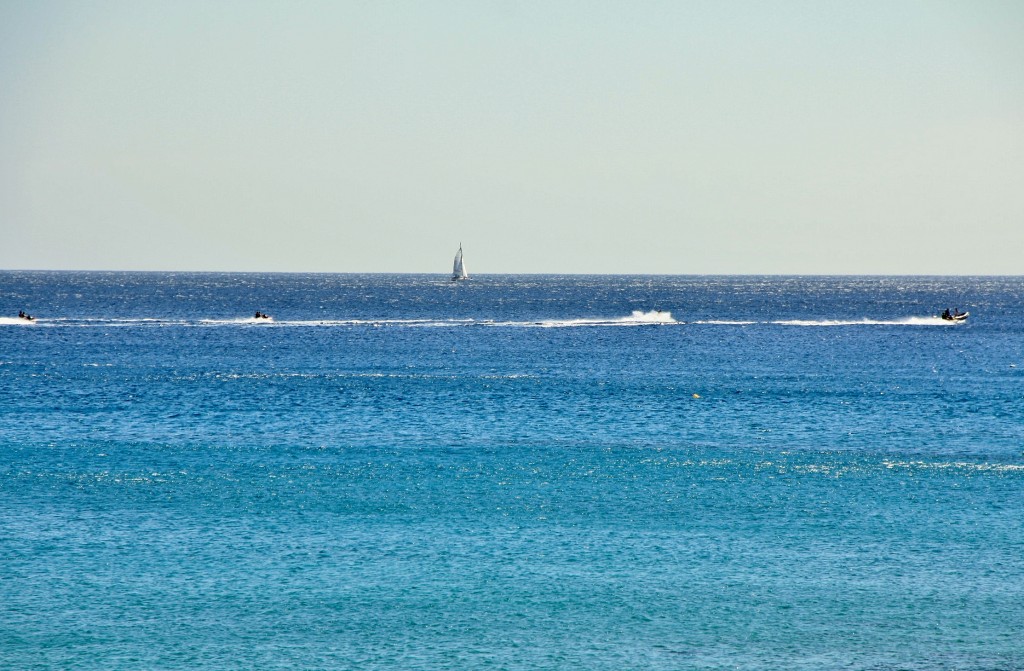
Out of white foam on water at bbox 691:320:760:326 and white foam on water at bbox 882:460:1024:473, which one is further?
white foam on water at bbox 691:320:760:326

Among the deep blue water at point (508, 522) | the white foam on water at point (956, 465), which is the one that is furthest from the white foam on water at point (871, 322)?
the white foam on water at point (956, 465)

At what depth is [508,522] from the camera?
37.0 m

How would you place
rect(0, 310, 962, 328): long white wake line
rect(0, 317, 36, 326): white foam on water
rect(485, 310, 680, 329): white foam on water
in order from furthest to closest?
rect(485, 310, 680, 329): white foam on water < rect(0, 310, 962, 328): long white wake line < rect(0, 317, 36, 326): white foam on water

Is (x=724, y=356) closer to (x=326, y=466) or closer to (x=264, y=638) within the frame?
(x=326, y=466)

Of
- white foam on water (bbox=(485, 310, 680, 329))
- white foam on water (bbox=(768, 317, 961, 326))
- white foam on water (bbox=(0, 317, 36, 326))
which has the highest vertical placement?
white foam on water (bbox=(768, 317, 961, 326))

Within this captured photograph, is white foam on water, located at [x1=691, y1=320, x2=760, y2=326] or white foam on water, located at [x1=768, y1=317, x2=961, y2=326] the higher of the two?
white foam on water, located at [x1=768, y1=317, x2=961, y2=326]

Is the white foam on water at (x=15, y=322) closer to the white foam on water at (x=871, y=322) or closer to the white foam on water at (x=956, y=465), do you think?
the white foam on water at (x=871, y=322)

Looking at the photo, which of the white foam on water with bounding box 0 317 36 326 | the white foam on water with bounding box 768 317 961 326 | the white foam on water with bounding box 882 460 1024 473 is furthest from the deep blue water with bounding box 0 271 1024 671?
the white foam on water with bounding box 768 317 961 326

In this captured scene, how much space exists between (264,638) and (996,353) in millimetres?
101520

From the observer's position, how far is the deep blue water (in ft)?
86.2

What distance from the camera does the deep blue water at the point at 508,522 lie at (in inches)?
1034

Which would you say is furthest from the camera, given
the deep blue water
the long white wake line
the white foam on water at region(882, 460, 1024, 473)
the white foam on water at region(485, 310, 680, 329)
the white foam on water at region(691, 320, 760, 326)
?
the white foam on water at region(691, 320, 760, 326)

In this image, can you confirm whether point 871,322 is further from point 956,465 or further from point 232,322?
point 956,465

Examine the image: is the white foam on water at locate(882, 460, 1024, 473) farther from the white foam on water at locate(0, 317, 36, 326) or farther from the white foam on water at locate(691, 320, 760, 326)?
the white foam on water at locate(0, 317, 36, 326)
